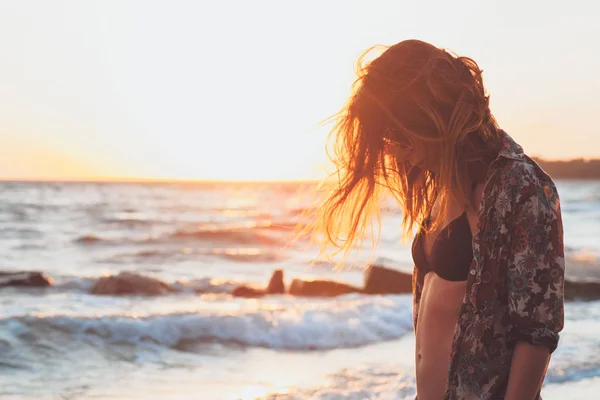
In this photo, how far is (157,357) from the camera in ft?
31.4

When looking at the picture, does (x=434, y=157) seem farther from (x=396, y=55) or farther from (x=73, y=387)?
(x=73, y=387)

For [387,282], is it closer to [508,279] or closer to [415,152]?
[415,152]

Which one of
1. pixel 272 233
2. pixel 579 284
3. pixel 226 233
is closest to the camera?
pixel 579 284

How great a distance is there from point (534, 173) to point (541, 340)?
1.53 feet

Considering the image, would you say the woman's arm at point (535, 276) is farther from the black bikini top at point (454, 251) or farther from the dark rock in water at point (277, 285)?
the dark rock in water at point (277, 285)

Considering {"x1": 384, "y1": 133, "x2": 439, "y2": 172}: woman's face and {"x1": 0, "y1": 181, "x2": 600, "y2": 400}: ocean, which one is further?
{"x1": 0, "y1": 181, "x2": 600, "y2": 400}: ocean

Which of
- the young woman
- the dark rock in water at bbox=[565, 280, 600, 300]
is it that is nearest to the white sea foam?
the dark rock in water at bbox=[565, 280, 600, 300]

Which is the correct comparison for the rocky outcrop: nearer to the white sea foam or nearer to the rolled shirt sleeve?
the white sea foam

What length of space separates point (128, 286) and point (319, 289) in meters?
4.03

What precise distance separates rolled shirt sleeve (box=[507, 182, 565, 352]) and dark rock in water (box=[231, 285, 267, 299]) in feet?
44.2

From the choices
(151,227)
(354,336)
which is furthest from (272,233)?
(354,336)

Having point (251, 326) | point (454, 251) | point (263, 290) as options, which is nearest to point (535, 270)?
point (454, 251)

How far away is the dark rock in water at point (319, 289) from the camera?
1523 cm

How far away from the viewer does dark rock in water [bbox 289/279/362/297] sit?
1523cm
